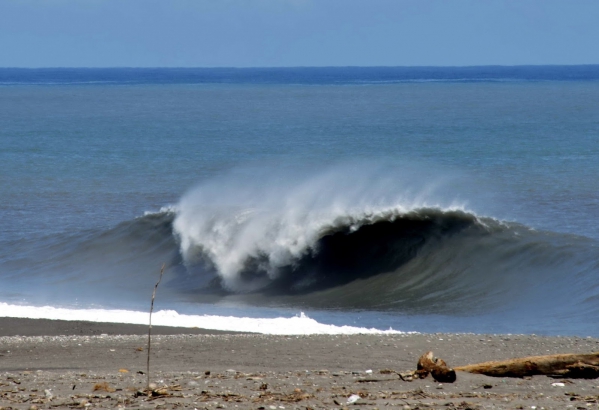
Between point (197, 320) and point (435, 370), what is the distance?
6093 mm

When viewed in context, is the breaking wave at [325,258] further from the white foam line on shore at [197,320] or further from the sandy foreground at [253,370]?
the sandy foreground at [253,370]

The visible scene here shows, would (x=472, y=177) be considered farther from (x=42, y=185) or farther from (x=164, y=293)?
(x=164, y=293)

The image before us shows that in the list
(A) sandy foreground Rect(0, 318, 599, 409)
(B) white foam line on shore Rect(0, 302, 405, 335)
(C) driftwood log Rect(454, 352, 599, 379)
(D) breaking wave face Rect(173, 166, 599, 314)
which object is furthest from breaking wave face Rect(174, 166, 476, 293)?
(C) driftwood log Rect(454, 352, 599, 379)

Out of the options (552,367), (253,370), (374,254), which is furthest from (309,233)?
(552,367)

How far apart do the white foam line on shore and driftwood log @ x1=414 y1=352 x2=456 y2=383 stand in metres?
4.23

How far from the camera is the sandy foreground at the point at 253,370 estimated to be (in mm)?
6020

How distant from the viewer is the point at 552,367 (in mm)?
7035

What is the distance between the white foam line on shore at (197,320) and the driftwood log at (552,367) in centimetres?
405

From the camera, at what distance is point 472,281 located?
15.6 meters

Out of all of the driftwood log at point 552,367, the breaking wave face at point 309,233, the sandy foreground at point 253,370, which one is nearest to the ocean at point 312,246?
the breaking wave face at point 309,233

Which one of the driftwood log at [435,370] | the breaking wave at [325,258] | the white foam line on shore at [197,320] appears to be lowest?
the driftwood log at [435,370]

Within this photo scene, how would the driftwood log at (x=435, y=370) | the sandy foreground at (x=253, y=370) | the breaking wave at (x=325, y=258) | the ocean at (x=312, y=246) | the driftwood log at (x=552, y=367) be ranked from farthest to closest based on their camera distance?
the breaking wave at (x=325, y=258) → the ocean at (x=312, y=246) → the driftwood log at (x=552, y=367) → the driftwood log at (x=435, y=370) → the sandy foreground at (x=253, y=370)

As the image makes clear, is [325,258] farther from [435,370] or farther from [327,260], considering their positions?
[435,370]

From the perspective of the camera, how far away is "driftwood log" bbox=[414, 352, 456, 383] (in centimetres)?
677
